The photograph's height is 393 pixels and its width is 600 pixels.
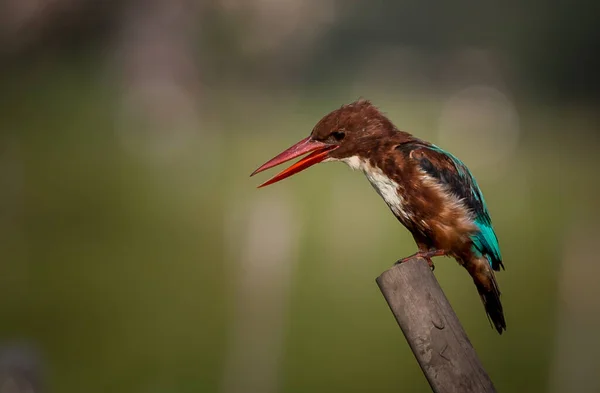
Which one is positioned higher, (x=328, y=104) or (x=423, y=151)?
(x=328, y=104)

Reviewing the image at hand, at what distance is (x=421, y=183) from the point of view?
1085mm

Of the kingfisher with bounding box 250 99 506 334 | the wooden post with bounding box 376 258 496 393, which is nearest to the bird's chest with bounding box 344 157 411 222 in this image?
the kingfisher with bounding box 250 99 506 334

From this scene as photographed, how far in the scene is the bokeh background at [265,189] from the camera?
9.13ft

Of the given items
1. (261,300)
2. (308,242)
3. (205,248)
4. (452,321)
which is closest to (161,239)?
(205,248)

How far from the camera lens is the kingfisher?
1.09 meters

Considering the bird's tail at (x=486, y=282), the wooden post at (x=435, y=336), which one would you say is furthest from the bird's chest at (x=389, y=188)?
the wooden post at (x=435, y=336)

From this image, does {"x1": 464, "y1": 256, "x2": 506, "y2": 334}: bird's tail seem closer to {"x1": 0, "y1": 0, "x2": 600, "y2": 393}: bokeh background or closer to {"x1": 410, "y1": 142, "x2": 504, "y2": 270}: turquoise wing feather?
{"x1": 410, "y1": 142, "x2": 504, "y2": 270}: turquoise wing feather

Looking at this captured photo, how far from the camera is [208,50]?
5.59 meters

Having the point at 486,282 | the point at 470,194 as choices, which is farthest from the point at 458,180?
the point at 486,282

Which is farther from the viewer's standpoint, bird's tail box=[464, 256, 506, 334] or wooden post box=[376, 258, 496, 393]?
bird's tail box=[464, 256, 506, 334]

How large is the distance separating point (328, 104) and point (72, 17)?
2079 millimetres

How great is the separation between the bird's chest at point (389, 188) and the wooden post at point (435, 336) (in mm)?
380

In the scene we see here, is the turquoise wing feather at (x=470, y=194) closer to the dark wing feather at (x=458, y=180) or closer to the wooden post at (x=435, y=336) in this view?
the dark wing feather at (x=458, y=180)

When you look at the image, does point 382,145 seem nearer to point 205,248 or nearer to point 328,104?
point 205,248
